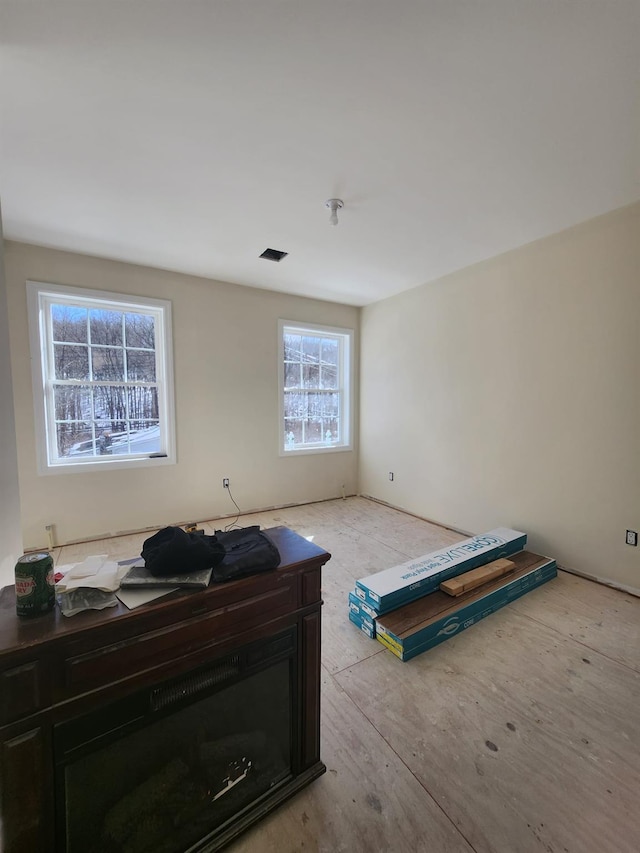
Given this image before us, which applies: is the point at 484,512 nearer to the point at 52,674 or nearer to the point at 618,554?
the point at 618,554

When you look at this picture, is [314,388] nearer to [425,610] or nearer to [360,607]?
[360,607]

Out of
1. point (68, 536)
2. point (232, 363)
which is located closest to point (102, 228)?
point (232, 363)

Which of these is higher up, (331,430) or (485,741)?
(331,430)

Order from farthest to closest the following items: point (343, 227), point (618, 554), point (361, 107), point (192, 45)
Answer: point (343, 227) < point (618, 554) < point (361, 107) < point (192, 45)

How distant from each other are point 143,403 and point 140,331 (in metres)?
0.75

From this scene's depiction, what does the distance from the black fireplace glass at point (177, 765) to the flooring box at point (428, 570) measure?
990 mm

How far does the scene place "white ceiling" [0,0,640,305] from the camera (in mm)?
1282

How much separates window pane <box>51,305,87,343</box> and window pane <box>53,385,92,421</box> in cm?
46

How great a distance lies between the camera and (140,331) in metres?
3.59

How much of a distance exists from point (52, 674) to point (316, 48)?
88.0 inches

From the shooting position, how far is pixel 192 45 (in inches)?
53.7

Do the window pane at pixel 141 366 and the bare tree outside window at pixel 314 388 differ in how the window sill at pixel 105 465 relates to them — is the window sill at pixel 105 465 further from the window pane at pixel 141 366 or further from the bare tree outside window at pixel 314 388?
the bare tree outside window at pixel 314 388

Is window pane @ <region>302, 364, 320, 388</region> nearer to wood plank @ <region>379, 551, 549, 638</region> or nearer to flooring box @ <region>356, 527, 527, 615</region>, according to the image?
flooring box @ <region>356, 527, 527, 615</region>

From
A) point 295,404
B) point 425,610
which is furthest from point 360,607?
point 295,404
